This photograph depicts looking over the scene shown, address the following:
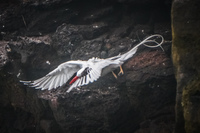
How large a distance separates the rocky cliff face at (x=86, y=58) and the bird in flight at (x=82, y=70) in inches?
9.2

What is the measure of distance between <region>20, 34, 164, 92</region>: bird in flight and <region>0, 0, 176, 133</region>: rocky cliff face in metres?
0.23

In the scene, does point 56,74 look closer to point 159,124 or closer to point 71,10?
point 71,10

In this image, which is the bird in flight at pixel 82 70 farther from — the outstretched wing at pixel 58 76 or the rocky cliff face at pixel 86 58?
the rocky cliff face at pixel 86 58

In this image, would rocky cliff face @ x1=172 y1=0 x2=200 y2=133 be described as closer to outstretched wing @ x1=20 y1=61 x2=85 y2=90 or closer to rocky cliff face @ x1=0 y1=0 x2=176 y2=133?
rocky cliff face @ x1=0 y1=0 x2=176 y2=133

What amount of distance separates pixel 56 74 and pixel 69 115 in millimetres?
1056

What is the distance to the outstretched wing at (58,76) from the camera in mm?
3766

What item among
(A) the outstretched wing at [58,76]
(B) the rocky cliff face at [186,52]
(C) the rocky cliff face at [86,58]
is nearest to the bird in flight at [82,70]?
(A) the outstretched wing at [58,76]

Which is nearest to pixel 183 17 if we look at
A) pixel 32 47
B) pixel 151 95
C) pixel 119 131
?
pixel 151 95

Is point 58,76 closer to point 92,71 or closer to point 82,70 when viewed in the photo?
point 82,70

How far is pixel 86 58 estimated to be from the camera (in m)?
4.25

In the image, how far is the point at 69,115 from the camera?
11.9 feet

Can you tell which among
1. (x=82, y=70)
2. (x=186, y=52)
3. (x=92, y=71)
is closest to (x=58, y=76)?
(x=82, y=70)

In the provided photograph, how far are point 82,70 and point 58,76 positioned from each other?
874 mm

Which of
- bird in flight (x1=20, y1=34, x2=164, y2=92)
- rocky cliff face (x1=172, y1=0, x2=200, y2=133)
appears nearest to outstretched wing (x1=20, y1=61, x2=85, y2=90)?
bird in flight (x1=20, y1=34, x2=164, y2=92)
